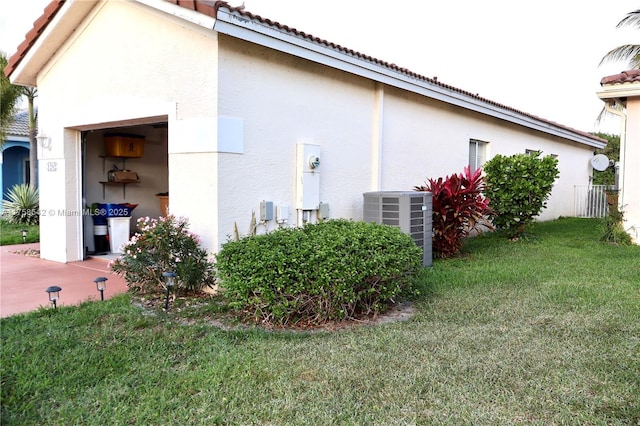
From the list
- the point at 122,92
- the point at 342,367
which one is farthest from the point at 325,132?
the point at 342,367

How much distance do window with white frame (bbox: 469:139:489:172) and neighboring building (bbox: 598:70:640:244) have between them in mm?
3290

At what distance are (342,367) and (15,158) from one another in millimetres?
20775

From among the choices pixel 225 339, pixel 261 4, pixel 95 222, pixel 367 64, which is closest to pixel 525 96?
pixel 261 4

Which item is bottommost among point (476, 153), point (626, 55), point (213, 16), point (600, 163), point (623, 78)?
point (476, 153)

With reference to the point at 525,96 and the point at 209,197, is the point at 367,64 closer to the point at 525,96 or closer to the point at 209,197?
the point at 209,197

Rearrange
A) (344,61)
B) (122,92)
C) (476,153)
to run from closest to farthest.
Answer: (122,92), (344,61), (476,153)

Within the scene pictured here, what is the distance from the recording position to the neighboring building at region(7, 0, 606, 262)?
6.27m

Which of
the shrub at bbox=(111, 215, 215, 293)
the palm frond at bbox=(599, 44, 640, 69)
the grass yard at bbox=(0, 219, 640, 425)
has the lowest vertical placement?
the grass yard at bbox=(0, 219, 640, 425)

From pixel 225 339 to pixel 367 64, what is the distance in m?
5.60

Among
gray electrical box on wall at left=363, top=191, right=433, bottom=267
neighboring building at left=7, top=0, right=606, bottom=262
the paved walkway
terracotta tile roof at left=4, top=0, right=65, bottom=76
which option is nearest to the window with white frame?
neighboring building at left=7, top=0, right=606, bottom=262

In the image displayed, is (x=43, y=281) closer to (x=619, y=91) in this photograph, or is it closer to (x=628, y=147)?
(x=619, y=91)

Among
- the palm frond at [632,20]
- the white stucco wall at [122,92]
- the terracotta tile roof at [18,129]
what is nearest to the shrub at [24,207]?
the terracotta tile roof at [18,129]

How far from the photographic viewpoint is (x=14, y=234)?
39.8ft

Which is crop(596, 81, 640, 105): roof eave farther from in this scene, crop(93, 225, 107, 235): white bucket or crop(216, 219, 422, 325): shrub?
crop(93, 225, 107, 235): white bucket
